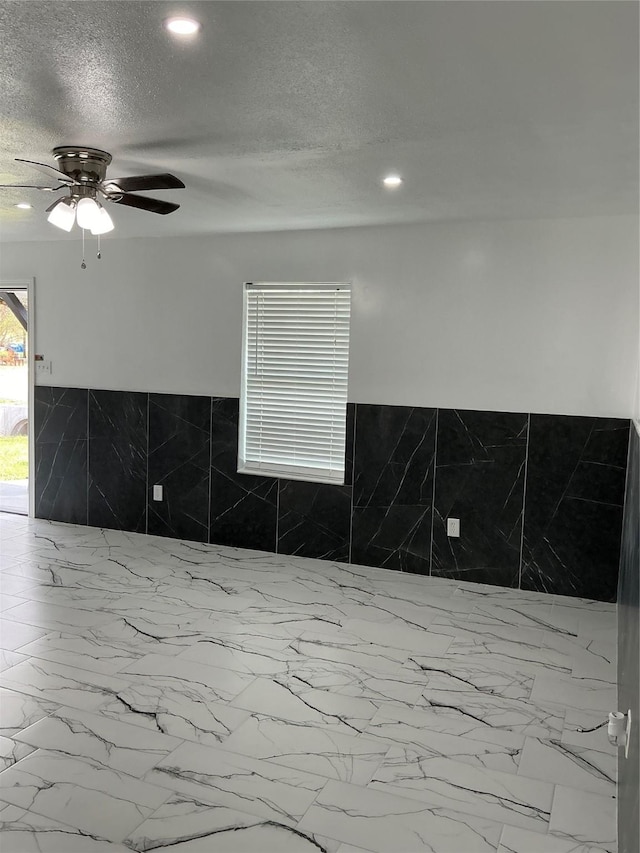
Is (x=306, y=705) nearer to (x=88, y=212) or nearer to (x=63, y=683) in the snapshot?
(x=63, y=683)

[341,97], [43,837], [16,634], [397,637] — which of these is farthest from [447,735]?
[341,97]

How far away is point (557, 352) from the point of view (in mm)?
4727

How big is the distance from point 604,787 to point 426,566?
2515mm

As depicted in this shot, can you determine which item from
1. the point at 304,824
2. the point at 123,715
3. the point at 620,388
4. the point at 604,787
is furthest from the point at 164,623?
the point at 620,388

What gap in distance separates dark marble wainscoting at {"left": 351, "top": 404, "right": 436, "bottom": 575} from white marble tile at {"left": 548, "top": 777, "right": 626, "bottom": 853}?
2558 mm

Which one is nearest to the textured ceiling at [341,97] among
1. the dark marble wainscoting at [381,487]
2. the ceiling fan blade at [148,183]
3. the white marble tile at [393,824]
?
the ceiling fan blade at [148,183]

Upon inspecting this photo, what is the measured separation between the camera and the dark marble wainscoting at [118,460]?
238 inches

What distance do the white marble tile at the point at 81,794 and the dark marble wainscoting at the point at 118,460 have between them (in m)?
3.42

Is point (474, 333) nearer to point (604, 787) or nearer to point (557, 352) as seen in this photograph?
point (557, 352)

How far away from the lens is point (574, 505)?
472 cm

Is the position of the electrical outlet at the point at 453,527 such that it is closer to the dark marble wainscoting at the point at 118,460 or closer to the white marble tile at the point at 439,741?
the white marble tile at the point at 439,741

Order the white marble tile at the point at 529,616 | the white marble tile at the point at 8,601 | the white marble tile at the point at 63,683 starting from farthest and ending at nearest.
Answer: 1. the white marble tile at the point at 8,601
2. the white marble tile at the point at 529,616
3. the white marble tile at the point at 63,683

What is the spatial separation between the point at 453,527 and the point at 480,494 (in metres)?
0.29

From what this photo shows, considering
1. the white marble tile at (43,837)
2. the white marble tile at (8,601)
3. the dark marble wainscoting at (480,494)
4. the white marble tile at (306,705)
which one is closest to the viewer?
the white marble tile at (43,837)
